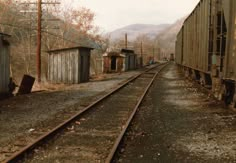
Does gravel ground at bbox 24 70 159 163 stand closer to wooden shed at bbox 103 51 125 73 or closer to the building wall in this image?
the building wall

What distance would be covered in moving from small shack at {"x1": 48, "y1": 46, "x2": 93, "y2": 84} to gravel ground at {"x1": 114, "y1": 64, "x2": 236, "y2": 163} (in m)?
12.7

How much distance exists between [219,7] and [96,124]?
6.10 meters

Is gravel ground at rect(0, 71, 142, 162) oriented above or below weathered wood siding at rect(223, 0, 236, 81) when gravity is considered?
below

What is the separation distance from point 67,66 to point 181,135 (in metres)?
17.6

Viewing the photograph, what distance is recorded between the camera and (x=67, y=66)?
955 inches

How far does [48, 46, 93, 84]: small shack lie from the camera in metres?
24.0

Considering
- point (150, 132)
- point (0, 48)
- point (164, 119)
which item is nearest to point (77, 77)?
point (0, 48)

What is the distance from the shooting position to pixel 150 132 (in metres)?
7.84

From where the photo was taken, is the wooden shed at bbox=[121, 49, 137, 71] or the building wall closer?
the building wall

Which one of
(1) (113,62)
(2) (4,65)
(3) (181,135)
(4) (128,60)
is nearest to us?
(3) (181,135)

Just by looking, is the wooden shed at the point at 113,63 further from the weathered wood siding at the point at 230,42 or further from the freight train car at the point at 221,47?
the weathered wood siding at the point at 230,42

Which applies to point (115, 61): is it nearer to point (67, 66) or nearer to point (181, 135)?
point (67, 66)

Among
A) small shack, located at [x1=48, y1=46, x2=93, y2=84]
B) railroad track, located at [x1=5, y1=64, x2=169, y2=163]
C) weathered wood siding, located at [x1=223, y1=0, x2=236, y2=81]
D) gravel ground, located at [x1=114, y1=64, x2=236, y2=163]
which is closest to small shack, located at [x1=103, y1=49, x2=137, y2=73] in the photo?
small shack, located at [x1=48, y1=46, x2=93, y2=84]

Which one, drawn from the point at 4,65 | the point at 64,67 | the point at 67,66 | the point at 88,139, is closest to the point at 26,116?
the point at 88,139
